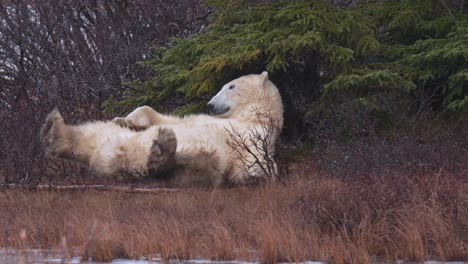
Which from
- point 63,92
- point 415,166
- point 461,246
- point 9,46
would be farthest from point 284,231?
point 9,46

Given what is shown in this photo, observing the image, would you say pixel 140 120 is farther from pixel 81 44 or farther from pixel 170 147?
pixel 81 44

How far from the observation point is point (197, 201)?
25.1 ft

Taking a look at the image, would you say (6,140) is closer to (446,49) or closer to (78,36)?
(446,49)

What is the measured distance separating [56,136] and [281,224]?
2736 millimetres

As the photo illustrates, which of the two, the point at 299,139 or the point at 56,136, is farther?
the point at 299,139

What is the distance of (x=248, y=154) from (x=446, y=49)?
226 centimetres

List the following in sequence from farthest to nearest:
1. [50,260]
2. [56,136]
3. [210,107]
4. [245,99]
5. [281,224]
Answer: [210,107] → [245,99] → [56,136] → [281,224] → [50,260]

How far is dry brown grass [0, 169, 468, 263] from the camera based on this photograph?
6.01 meters

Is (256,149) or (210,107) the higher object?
(210,107)

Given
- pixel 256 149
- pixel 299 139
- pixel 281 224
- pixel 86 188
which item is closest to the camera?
pixel 281 224

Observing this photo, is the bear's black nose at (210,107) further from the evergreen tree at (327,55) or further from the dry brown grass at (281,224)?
the dry brown grass at (281,224)

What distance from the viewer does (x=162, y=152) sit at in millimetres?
7945

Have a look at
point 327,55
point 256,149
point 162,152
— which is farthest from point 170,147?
point 327,55

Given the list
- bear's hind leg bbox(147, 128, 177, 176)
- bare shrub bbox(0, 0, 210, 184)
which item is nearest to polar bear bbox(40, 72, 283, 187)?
bear's hind leg bbox(147, 128, 177, 176)
